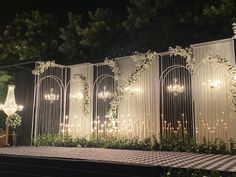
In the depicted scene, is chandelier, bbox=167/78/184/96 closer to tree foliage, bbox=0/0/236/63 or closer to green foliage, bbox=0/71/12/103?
tree foliage, bbox=0/0/236/63

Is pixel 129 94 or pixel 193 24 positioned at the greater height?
pixel 193 24

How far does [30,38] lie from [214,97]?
12.5 m

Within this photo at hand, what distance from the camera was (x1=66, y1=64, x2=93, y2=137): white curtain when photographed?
13203 mm

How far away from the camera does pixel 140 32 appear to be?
17.3m

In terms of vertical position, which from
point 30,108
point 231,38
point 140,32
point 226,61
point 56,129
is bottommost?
point 56,129

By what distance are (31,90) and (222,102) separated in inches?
311

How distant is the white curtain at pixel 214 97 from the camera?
10280mm

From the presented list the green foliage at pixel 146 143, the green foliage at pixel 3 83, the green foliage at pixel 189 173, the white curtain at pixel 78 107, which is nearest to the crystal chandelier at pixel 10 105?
the green foliage at pixel 146 143

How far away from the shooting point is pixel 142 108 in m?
11.9

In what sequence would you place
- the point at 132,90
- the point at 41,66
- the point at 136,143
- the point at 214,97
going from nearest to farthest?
the point at 214,97 < the point at 136,143 < the point at 132,90 < the point at 41,66

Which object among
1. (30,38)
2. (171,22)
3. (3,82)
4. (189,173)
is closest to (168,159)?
(189,173)

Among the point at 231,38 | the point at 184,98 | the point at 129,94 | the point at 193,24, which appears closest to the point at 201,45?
the point at 231,38

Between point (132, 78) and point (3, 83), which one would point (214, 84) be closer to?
point (132, 78)

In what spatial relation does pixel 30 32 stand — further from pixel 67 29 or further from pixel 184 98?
pixel 184 98
